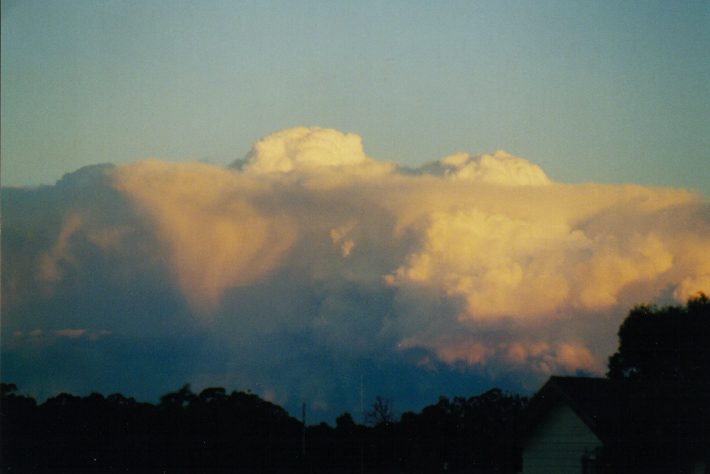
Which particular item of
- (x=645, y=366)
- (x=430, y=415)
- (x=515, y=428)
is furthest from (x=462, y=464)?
(x=645, y=366)

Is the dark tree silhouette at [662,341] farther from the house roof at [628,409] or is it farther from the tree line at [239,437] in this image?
the house roof at [628,409]

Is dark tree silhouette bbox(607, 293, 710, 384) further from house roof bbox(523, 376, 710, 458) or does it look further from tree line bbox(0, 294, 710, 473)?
house roof bbox(523, 376, 710, 458)

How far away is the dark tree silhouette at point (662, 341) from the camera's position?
1951 inches

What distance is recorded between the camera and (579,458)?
2422cm

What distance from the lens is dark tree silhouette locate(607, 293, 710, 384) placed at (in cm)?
4956

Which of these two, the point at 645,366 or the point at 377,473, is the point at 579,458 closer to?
the point at 377,473

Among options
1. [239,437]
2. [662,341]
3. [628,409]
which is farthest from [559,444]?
[662,341]

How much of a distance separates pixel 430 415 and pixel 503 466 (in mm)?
11400

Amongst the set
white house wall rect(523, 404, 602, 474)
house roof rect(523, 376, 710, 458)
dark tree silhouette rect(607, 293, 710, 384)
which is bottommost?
white house wall rect(523, 404, 602, 474)

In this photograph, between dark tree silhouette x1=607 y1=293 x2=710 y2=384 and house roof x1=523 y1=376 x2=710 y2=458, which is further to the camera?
dark tree silhouette x1=607 y1=293 x2=710 y2=384

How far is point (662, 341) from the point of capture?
2008 inches

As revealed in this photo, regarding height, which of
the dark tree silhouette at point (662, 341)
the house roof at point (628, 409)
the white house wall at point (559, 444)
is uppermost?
the dark tree silhouette at point (662, 341)

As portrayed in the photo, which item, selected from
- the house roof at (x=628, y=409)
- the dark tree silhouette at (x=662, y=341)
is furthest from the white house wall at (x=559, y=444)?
the dark tree silhouette at (x=662, y=341)

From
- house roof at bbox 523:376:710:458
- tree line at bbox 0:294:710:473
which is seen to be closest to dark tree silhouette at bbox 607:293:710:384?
tree line at bbox 0:294:710:473
